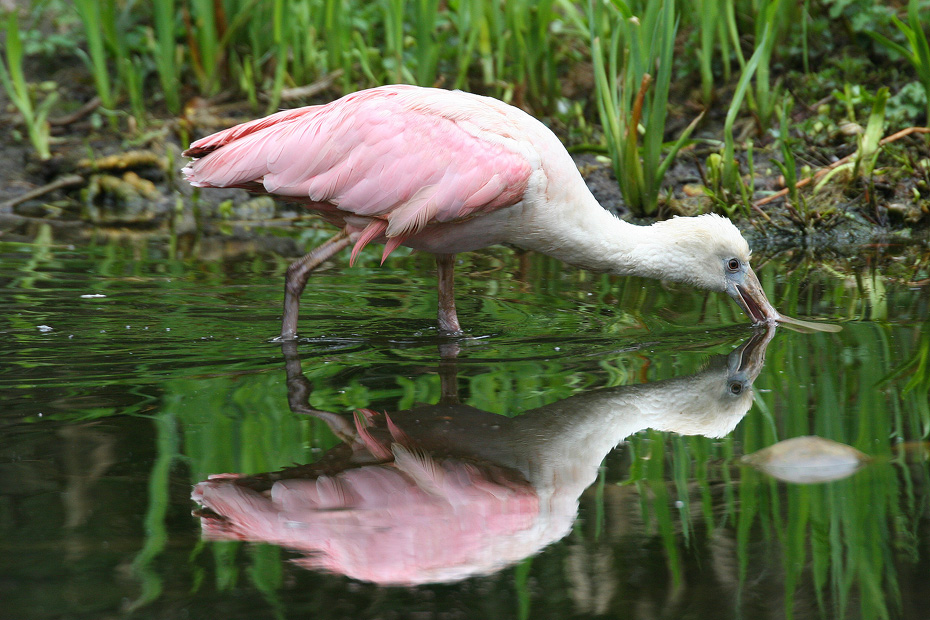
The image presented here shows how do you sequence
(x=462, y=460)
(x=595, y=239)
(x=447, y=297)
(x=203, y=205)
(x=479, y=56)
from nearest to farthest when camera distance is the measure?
(x=462, y=460) → (x=595, y=239) → (x=447, y=297) → (x=203, y=205) → (x=479, y=56)

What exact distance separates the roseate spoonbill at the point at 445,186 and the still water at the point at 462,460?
345mm

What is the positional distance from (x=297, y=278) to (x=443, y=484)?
2173 millimetres

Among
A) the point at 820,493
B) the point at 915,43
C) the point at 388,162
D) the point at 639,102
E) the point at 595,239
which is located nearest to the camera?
the point at 820,493

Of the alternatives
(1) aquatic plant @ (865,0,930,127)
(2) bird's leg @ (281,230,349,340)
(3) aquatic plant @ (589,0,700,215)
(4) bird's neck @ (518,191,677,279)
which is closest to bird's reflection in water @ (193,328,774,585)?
(2) bird's leg @ (281,230,349,340)

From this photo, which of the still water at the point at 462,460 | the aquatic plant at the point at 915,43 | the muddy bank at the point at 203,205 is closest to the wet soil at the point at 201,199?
the muddy bank at the point at 203,205

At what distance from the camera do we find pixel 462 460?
10.8 ft

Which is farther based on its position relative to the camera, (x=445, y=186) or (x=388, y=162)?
(x=388, y=162)

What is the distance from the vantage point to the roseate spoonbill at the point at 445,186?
4.59 m

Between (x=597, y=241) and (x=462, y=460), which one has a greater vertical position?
(x=597, y=241)

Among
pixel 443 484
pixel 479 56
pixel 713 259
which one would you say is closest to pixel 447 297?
pixel 713 259

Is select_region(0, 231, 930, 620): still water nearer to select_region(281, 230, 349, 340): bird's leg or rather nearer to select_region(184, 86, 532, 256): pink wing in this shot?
select_region(281, 230, 349, 340): bird's leg

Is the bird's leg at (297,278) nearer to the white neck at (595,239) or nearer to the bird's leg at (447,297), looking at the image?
the bird's leg at (447,297)

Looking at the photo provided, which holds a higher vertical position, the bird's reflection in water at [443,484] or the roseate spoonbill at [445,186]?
the roseate spoonbill at [445,186]

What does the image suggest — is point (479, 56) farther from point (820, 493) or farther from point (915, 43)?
point (820, 493)
